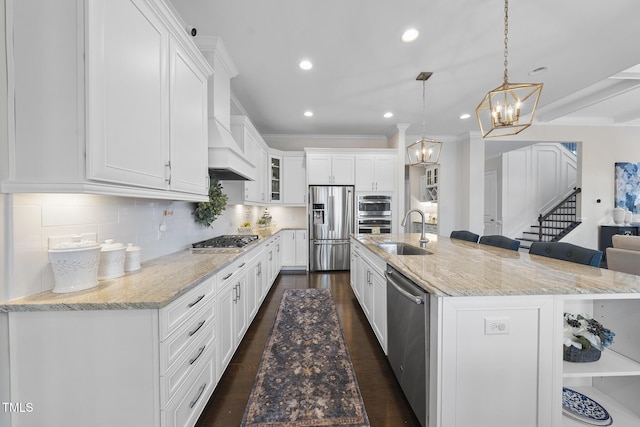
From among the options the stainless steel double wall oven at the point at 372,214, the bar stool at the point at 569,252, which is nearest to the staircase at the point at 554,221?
the stainless steel double wall oven at the point at 372,214

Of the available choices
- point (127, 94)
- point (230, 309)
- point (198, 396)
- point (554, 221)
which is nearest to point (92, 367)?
point (198, 396)

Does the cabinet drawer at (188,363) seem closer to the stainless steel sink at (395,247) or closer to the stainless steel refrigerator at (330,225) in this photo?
the stainless steel sink at (395,247)

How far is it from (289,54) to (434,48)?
1.46 meters

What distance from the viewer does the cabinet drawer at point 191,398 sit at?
111 cm

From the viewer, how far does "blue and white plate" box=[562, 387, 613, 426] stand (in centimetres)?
120

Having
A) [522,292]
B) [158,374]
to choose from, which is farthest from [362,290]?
[158,374]

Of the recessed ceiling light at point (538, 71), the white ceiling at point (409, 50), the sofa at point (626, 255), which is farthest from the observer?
the recessed ceiling light at point (538, 71)

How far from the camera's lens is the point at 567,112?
4.42m

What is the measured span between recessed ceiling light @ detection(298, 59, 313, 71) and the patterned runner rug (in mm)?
2842

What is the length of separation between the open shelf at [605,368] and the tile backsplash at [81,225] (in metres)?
2.48

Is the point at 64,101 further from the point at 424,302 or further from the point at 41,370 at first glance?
the point at 424,302

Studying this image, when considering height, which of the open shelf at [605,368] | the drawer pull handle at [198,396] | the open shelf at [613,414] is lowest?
the drawer pull handle at [198,396]

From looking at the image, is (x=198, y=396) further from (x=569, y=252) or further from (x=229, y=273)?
(x=569, y=252)

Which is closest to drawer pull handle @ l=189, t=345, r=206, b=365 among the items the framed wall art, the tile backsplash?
the tile backsplash
